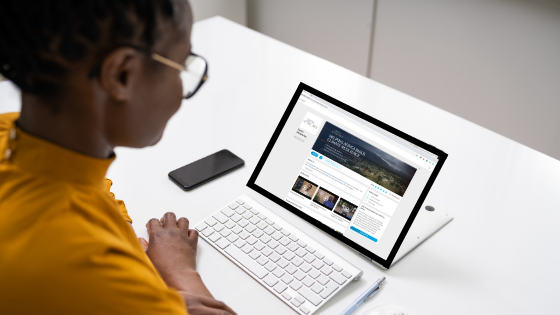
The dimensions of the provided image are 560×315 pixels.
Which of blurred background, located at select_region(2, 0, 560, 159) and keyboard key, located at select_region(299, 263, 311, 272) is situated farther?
blurred background, located at select_region(2, 0, 560, 159)

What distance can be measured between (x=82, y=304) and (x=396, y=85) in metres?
2.52

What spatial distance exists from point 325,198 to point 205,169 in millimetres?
328

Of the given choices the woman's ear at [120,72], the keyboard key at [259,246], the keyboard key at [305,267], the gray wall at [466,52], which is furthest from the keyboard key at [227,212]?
the gray wall at [466,52]

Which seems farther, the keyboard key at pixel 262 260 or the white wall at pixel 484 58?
the white wall at pixel 484 58

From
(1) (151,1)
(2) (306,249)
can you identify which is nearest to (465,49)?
(2) (306,249)

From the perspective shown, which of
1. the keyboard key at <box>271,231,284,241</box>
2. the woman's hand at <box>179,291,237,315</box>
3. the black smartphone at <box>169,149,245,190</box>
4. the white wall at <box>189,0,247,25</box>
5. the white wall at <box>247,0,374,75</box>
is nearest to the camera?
the woman's hand at <box>179,291,237,315</box>

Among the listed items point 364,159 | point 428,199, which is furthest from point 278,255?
point 428,199

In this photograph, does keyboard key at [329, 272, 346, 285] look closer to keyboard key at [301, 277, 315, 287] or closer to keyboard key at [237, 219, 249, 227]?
keyboard key at [301, 277, 315, 287]

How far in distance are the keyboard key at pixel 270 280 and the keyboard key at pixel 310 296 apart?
50 mm

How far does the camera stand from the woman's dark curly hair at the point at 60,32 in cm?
51

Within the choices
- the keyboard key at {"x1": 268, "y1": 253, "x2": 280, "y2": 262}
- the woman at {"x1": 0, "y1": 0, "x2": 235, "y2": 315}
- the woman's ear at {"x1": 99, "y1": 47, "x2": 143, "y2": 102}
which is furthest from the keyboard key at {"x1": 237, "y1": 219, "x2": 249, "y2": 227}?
the woman's ear at {"x1": 99, "y1": 47, "x2": 143, "y2": 102}

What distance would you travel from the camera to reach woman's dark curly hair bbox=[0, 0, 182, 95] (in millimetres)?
508

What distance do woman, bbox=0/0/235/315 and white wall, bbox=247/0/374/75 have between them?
92.5 inches

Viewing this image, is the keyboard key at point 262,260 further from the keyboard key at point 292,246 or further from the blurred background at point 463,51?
the blurred background at point 463,51
